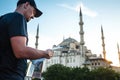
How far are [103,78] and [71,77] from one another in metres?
7.16

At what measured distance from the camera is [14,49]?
277 cm

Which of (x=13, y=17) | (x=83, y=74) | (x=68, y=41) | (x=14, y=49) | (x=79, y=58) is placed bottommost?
(x=83, y=74)

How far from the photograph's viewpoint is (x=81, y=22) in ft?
232

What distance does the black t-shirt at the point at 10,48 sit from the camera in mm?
2762

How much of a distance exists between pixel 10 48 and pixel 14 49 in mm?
116

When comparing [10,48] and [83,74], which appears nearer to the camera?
[10,48]

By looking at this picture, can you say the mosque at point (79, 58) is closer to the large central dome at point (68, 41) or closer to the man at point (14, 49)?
the large central dome at point (68, 41)

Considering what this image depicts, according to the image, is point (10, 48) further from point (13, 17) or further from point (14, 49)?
point (13, 17)

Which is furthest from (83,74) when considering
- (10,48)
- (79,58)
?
(10,48)

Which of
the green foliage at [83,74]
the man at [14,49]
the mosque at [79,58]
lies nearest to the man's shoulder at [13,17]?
the man at [14,49]

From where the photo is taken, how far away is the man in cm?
277

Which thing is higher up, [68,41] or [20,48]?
[68,41]

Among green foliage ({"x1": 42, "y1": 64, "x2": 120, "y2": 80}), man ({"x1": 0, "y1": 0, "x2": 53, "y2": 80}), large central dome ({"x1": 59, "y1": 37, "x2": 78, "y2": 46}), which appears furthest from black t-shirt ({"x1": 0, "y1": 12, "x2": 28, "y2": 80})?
large central dome ({"x1": 59, "y1": 37, "x2": 78, "y2": 46})

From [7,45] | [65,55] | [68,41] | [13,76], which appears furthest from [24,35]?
[68,41]
